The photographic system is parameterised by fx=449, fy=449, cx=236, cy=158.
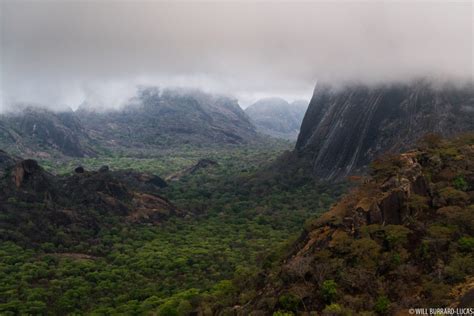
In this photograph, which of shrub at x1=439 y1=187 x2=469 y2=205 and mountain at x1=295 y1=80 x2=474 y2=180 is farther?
mountain at x1=295 y1=80 x2=474 y2=180

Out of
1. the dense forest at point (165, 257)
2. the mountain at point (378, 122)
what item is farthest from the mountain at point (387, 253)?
the mountain at point (378, 122)

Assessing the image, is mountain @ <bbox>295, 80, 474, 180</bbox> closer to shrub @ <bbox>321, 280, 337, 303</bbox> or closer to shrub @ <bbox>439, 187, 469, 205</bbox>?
shrub @ <bbox>439, 187, 469, 205</bbox>

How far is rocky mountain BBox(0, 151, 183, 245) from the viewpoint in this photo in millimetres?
81375

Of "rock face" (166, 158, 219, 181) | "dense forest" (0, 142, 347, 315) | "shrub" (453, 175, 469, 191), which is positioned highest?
"shrub" (453, 175, 469, 191)

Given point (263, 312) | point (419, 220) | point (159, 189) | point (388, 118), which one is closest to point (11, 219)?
point (159, 189)

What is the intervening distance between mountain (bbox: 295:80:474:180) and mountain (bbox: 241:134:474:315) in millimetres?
69584

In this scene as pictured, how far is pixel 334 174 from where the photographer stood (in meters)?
122

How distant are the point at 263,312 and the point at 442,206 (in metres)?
16.7

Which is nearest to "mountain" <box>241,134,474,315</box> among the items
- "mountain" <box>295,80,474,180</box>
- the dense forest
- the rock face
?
the dense forest

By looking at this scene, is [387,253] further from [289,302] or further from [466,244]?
[289,302]

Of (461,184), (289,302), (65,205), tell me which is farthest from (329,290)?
(65,205)

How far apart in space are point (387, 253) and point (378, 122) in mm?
95064

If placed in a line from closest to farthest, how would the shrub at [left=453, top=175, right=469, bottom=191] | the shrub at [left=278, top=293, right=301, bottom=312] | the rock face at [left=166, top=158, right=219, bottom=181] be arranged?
the shrub at [left=278, top=293, right=301, bottom=312] → the shrub at [left=453, top=175, right=469, bottom=191] → the rock face at [left=166, top=158, right=219, bottom=181]

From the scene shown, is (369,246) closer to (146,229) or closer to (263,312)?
(263,312)
